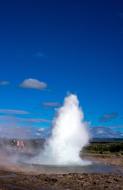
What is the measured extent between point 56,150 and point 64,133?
9.16 feet

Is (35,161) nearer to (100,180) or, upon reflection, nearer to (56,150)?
(56,150)

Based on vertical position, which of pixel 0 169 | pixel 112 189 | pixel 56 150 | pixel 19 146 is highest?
pixel 19 146

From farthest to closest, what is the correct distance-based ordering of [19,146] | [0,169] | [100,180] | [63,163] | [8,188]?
1. [19,146]
2. [63,163]
3. [0,169]
4. [100,180]
5. [8,188]

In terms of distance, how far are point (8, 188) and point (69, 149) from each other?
28019 millimetres

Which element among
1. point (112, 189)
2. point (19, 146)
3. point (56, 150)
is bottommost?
point (112, 189)

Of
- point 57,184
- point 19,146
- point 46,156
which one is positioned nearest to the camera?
point 57,184

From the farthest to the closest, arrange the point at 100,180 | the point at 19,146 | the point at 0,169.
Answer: the point at 19,146 < the point at 0,169 < the point at 100,180

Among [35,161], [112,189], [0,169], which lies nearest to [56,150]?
[35,161]

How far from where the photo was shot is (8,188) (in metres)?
26.2

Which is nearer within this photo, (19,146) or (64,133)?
(64,133)

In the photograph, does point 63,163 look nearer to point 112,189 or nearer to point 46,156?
point 46,156

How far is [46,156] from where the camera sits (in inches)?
2066

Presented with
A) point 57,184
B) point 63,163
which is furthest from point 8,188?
point 63,163

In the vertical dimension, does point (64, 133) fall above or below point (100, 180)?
Result: above
